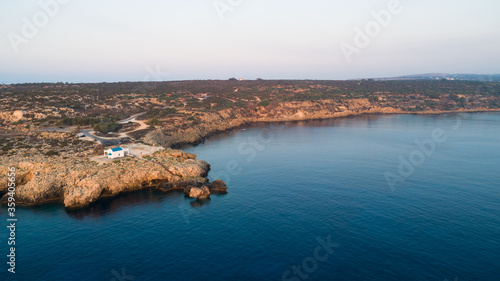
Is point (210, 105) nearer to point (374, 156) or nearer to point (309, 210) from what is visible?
point (374, 156)

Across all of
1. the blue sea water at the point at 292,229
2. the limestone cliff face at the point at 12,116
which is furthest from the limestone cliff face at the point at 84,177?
the limestone cliff face at the point at 12,116

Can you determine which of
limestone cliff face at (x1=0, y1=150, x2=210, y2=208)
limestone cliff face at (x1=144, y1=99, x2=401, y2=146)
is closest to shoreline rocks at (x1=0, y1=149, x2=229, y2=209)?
limestone cliff face at (x1=0, y1=150, x2=210, y2=208)

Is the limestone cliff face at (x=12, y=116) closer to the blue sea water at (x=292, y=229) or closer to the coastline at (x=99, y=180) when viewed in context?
the coastline at (x=99, y=180)

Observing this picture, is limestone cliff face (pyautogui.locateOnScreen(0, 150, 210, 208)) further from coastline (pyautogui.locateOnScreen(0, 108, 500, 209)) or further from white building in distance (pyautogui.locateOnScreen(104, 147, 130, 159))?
white building in distance (pyautogui.locateOnScreen(104, 147, 130, 159))

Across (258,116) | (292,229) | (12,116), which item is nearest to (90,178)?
(292,229)

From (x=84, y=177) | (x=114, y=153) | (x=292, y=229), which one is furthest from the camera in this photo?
(x=114, y=153)

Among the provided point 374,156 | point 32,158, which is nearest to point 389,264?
point 374,156

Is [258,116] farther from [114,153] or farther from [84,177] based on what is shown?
[84,177]
